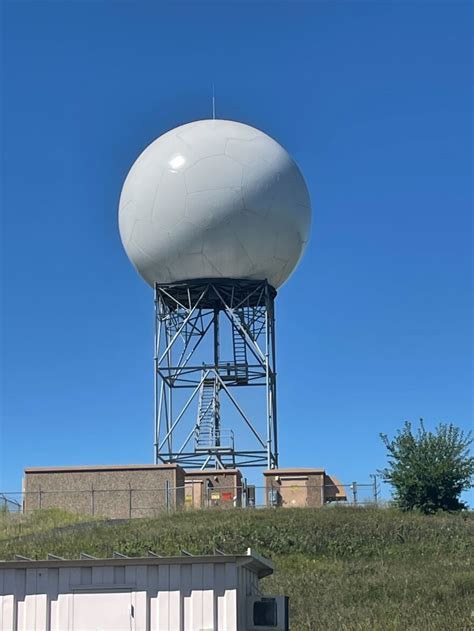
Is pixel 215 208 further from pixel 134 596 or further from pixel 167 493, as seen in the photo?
pixel 134 596

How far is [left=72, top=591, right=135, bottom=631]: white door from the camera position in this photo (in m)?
14.7

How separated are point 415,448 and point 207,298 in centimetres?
1155

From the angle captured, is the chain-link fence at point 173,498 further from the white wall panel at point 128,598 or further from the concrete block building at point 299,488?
the white wall panel at point 128,598

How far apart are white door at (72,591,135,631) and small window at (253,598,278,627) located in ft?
5.40

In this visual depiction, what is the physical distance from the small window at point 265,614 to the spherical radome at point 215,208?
2813cm

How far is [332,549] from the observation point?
28.9 m

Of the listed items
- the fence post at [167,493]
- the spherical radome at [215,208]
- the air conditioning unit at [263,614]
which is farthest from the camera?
the spherical radome at [215,208]

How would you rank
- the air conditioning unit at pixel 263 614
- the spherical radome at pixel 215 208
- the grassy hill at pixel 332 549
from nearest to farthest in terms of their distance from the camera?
A: the air conditioning unit at pixel 263 614 → the grassy hill at pixel 332 549 → the spherical radome at pixel 215 208

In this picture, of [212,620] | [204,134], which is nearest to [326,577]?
[212,620]

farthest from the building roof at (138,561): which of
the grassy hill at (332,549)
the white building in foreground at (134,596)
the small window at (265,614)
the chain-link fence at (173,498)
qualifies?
the chain-link fence at (173,498)

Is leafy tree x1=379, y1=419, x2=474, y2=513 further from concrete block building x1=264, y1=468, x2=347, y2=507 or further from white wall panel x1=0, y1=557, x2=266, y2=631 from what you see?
white wall panel x1=0, y1=557, x2=266, y2=631

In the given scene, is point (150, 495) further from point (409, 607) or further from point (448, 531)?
point (409, 607)

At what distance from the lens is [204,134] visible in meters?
44.2

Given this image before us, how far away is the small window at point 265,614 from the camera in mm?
15109
